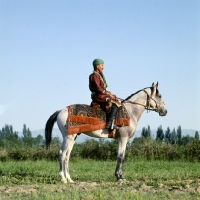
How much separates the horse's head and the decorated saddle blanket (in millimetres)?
1032

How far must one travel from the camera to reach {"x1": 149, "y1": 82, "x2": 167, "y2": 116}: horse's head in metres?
11.0

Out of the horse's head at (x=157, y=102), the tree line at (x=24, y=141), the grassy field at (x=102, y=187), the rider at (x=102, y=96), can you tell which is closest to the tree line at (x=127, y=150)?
the tree line at (x=24, y=141)

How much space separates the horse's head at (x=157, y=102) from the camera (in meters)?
11.0

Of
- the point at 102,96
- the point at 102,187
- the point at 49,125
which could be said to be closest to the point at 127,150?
the point at 49,125

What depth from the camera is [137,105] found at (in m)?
10.9

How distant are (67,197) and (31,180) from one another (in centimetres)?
310

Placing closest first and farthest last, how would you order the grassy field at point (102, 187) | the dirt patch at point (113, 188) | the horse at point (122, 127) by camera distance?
the grassy field at point (102, 187)
the dirt patch at point (113, 188)
the horse at point (122, 127)

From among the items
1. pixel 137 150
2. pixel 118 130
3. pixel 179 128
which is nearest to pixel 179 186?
pixel 118 130

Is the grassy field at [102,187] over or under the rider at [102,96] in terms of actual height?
under

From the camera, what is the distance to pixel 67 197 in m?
7.55

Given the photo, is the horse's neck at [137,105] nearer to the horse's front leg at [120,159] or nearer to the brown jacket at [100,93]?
the brown jacket at [100,93]

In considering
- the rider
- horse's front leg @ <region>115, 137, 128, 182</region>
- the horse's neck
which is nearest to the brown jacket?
the rider

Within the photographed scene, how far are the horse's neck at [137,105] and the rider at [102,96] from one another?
509 millimetres

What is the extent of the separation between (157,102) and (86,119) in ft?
6.52
